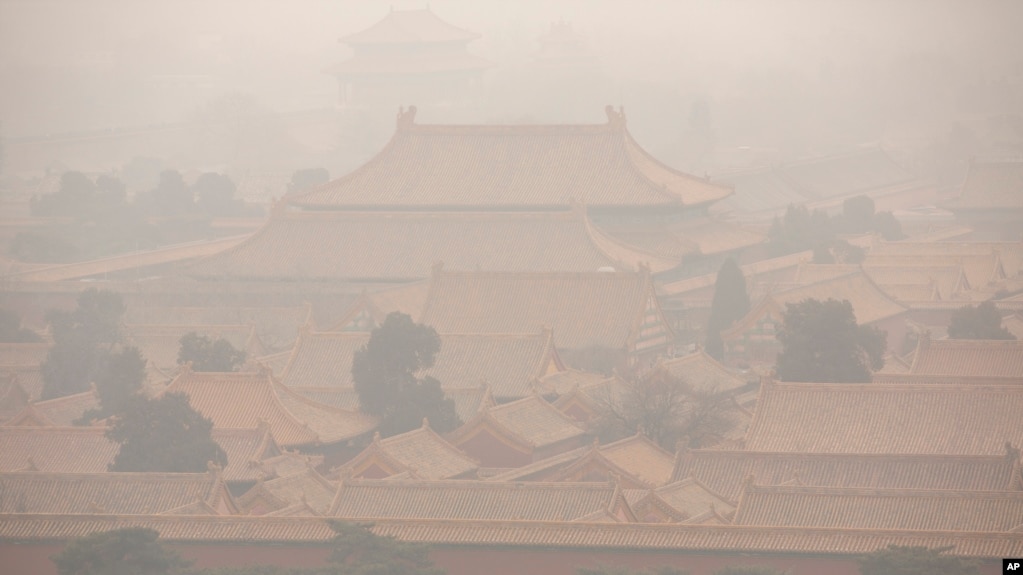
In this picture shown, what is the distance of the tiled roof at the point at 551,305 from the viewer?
46.4 meters

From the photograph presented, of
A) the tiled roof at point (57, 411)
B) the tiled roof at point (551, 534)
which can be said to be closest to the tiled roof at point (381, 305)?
the tiled roof at point (57, 411)

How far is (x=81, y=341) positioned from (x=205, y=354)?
14.7 ft

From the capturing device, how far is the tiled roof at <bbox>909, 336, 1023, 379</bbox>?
40812 millimetres

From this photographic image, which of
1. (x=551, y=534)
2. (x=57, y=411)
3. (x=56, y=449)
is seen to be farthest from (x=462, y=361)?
(x=551, y=534)

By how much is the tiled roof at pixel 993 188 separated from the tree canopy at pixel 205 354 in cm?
Answer: 3555

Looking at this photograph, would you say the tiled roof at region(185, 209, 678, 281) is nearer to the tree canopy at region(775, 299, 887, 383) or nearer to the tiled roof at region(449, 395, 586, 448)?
the tree canopy at region(775, 299, 887, 383)

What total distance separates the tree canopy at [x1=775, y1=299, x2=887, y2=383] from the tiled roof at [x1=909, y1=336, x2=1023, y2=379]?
1340 millimetres

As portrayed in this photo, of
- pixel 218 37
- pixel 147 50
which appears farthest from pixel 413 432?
pixel 218 37

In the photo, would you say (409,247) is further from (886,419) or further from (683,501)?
(683,501)

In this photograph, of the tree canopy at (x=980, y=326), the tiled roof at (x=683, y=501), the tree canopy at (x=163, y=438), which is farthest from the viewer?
the tree canopy at (x=980, y=326)

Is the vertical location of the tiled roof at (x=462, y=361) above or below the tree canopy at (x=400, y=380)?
below

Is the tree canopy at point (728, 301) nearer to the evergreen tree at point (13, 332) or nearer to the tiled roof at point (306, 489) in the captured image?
the evergreen tree at point (13, 332)

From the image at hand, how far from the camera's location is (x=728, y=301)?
162 feet

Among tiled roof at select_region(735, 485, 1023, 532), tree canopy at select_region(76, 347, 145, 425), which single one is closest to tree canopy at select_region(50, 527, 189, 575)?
tiled roof at select_region(735, 485, 1023, 532)
